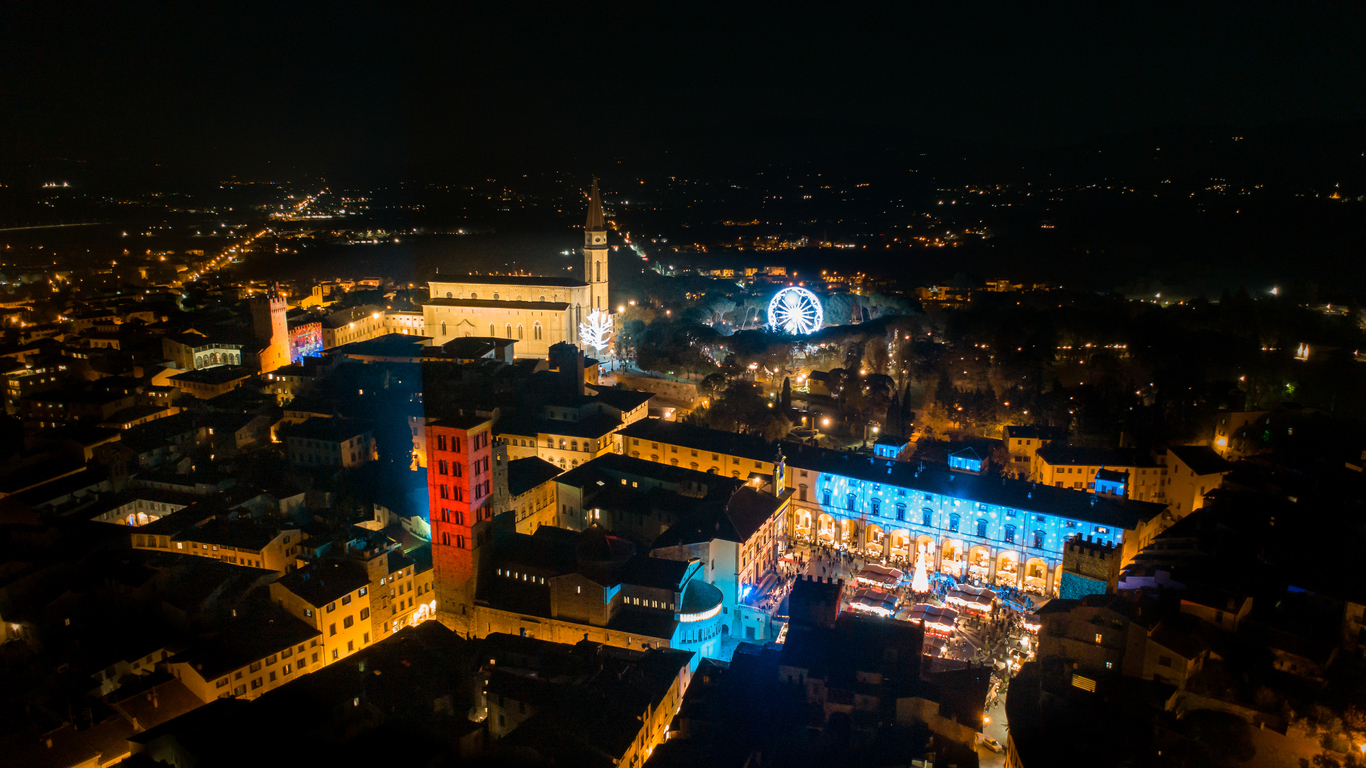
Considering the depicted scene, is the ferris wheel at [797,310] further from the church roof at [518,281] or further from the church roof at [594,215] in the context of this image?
the church roof at [518,281]

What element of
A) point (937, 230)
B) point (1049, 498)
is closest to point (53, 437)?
point (1049, 498)

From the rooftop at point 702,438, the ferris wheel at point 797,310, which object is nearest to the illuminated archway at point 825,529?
the rooftop at point 702,438

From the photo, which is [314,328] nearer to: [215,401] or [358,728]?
[215,401]

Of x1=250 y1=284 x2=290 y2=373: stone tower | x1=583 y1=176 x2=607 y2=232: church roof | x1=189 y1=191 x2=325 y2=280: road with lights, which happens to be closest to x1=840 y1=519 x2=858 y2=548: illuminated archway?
x1=583 y1=176 x2=607 y2=232: church roof

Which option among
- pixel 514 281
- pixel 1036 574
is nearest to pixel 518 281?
pixel 514 281

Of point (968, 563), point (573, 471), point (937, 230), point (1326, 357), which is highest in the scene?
point (937, 230)

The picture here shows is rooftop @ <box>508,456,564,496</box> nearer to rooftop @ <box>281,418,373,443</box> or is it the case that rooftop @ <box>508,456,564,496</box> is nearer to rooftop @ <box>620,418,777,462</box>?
rooftop @ <box>620,418,777,462</box>
